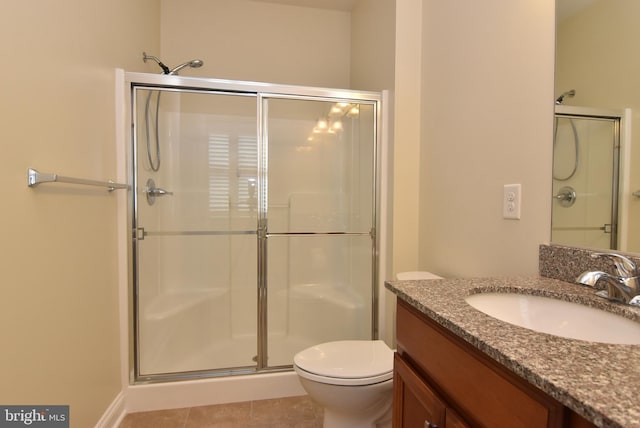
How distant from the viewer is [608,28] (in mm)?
882

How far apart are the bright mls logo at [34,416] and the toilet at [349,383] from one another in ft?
2.75

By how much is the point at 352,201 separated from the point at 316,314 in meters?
0.83

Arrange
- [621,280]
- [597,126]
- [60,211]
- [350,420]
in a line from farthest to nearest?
[350,420]
[60,211]
[597,126]
[621,280]

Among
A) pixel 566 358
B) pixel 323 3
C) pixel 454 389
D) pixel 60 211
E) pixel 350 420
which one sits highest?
pixel 323 3

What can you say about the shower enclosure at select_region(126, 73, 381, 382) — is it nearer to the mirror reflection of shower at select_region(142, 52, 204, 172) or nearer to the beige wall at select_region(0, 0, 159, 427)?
the mirror reflection of shower at select_region(142, 52, 204, 172)

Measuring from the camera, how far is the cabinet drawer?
1.55ft

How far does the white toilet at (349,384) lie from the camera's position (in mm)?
1241

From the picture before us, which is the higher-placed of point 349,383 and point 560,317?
point 560,317

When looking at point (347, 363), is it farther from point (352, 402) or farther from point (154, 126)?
point (154, 126)

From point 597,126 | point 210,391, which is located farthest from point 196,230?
point 597,126

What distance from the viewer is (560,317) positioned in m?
0.81

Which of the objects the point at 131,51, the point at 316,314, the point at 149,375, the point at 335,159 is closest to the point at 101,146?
the point at 131,51

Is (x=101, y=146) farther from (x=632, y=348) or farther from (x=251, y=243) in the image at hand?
(x=632, y=348)

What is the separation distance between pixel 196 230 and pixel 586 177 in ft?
6.58
